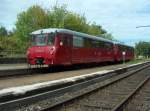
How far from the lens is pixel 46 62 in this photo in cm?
2666

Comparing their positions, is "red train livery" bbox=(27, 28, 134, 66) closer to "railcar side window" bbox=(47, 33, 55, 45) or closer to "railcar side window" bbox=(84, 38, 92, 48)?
"railcar side window" bbox=(47, 33, 55, 45)

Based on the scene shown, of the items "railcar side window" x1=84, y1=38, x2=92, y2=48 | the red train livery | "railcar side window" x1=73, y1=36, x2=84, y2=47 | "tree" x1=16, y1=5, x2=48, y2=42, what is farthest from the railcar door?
"tree" x1=16, y1=5, x2=48, y2=42

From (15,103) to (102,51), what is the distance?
30.5 meters

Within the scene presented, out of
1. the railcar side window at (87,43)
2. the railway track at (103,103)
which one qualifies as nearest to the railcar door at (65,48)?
the railcar side window at (87,43)

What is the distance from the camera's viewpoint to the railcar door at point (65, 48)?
27422 mm

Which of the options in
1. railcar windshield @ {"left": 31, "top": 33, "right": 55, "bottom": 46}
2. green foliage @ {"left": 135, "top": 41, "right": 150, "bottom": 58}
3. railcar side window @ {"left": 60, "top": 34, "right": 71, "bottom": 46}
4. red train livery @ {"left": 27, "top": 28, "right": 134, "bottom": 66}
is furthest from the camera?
green foliage @ {"left": 135, "top": 41, "right": 150, "bottom": 58}

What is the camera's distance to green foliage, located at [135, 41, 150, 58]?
153 m

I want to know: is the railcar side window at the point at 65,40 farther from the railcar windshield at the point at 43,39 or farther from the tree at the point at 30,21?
the tree at the point at 30,21

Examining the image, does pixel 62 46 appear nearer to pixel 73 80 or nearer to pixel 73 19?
pixel 73 80

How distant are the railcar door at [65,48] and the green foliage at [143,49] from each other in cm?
12244

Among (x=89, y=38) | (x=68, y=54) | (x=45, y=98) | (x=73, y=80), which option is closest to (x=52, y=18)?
(x=89, y=38)

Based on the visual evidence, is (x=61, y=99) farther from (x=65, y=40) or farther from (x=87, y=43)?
(x=87, y=43)

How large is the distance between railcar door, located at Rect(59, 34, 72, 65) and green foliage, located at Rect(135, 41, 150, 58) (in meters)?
122

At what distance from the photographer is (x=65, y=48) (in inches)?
1106
